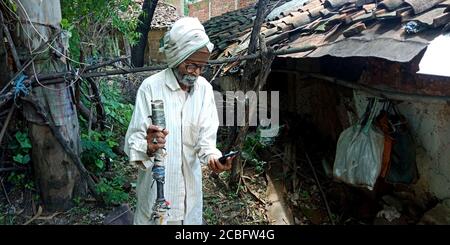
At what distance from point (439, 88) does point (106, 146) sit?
11.5ft

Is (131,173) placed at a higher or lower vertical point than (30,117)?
lower

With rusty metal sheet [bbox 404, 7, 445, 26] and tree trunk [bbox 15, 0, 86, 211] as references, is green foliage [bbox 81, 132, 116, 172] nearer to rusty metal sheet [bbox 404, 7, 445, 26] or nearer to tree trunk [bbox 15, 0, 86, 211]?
tree trunk [bbox 15, 0, 86, 211]

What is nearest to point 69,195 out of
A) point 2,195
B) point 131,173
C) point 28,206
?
point 28,206

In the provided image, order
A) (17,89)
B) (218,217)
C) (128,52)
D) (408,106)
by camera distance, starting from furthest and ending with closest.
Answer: (128,52) → (218,217) → (408,106) → (17,89)

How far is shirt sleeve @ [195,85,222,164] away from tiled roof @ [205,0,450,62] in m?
1.48

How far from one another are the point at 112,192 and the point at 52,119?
1032 millimetres

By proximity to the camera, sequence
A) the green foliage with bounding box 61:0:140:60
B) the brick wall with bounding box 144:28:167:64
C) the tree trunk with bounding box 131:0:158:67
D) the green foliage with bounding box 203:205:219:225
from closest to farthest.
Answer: the green foliage with bounding box 203:205:219:225 → the green foliage with bounding box 61:0:140:60 → the tree trunk with bounding box 131:0:158:67 → the brick wall with bounding box 144:28:167:64

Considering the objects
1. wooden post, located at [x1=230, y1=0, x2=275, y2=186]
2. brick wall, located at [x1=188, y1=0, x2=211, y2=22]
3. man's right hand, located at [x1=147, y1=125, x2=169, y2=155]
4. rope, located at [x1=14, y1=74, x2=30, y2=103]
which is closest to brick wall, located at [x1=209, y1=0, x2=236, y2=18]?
brick wall, located at [x1=188, y1=0, x2=211, y2=22]

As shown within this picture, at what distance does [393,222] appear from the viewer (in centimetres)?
421

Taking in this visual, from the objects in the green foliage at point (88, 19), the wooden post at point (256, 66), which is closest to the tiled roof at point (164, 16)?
the green foliage at point (88, 19)

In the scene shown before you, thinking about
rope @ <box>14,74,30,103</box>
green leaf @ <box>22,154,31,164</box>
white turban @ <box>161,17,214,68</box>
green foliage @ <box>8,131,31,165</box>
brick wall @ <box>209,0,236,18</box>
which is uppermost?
brick wall @ <box>209,0,236,18</box>

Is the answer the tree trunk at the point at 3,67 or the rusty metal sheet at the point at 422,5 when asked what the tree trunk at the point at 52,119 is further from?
the rusty metal sheet at the point at 422,5

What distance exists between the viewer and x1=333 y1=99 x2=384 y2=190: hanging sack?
365cm
